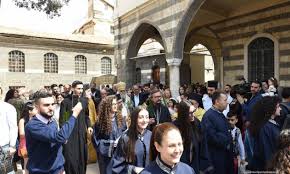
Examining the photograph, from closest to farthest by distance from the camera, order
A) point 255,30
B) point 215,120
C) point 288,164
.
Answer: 1. point 288,164
2. point 215,120
3. point 255,30

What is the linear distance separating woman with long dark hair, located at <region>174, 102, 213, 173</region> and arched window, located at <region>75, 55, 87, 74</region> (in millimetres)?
28234

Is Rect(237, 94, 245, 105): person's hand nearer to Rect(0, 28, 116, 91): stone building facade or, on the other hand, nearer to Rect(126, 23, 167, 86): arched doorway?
Rect(126, 23, 167, 86): arched doorway

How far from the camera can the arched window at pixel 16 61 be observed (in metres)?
27.8

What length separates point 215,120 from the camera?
485 cm

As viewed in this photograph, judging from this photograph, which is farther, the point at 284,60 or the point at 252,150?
the point at 284,60

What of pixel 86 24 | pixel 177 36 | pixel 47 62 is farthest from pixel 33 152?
pixel 86 24

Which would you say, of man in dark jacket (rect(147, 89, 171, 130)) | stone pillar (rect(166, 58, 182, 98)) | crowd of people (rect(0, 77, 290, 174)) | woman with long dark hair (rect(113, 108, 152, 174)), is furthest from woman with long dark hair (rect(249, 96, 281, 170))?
stone pillar (rect(166, 58, 182, 98))

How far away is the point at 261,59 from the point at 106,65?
877 inches

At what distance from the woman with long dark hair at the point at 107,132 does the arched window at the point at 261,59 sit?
10145mm

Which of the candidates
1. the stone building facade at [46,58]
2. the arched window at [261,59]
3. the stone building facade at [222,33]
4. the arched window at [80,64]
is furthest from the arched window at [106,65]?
the arched window at [261,59]

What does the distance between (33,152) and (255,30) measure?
11978 millimetres

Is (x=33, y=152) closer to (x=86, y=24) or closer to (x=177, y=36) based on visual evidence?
(x=177, y=36)

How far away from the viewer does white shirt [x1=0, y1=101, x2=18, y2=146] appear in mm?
5160

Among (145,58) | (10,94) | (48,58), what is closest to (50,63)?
(48,58)
